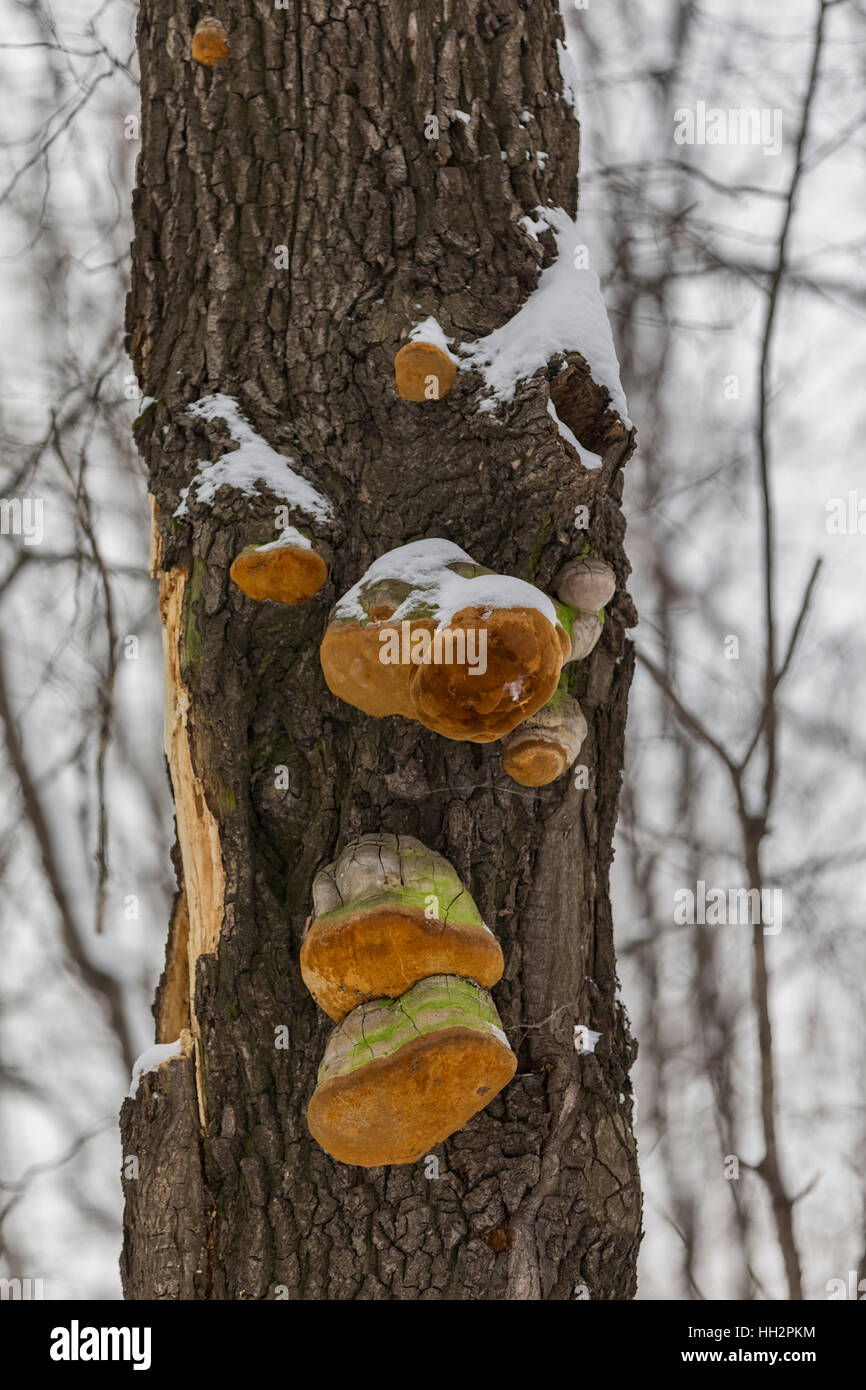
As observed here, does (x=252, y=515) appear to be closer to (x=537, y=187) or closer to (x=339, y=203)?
(x=339, y=203)

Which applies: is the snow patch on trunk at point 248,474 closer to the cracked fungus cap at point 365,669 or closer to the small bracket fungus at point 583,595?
the cracked fungus cap at point 365,669

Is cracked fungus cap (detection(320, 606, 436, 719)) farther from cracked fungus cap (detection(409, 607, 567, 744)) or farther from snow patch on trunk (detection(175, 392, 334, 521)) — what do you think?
snow patch on trunk (detection(175, 392, 334, 521))

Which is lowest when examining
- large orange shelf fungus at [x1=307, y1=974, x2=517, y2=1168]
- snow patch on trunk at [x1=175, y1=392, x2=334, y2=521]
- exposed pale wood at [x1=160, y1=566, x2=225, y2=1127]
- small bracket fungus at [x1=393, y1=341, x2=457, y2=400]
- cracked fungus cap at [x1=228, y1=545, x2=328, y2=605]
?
large orange shelf fungus at [x1=307, y1=974, x2=517, y2=1168]

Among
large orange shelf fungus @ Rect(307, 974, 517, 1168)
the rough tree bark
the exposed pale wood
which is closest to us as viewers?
large orange shelf fungus @ Rect(307, 974, 517, 1168)

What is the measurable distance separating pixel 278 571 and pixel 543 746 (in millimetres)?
714

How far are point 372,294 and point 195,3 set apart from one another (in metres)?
1.07

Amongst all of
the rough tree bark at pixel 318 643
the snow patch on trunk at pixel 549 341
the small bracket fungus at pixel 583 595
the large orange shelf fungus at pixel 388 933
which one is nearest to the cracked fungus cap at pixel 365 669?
the rough tree bark at pixel 318 643

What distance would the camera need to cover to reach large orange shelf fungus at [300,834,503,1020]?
1971 mm

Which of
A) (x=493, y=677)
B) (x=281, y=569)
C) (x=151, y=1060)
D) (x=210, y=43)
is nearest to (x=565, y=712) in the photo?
(x=493, y=677)

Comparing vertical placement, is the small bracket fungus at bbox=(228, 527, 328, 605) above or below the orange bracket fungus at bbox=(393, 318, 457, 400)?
below

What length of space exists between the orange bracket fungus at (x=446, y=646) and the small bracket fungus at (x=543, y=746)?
22cm

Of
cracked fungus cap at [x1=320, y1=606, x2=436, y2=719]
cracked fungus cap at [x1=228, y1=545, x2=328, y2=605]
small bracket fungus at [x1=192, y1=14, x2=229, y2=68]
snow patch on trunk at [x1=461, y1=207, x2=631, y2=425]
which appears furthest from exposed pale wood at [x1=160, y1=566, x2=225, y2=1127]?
small bracket fungus at [x1=192, y1=14, x2=229, y2=68]
